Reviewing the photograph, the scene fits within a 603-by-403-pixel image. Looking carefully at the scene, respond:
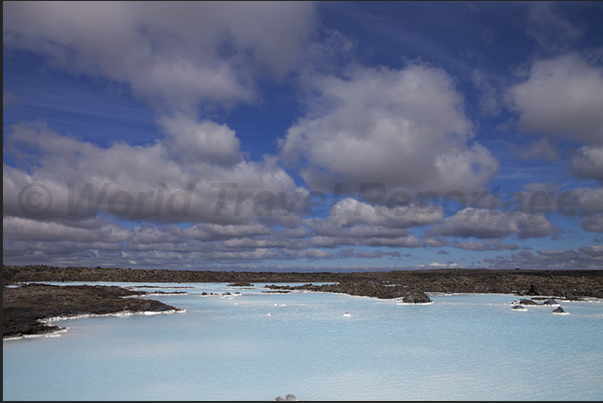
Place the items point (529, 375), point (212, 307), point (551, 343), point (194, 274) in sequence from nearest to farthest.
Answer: point (529, 375)
point (551, 343)
point (212, 307)
point (194, 274)

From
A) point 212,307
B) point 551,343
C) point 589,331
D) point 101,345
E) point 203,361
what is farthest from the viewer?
point 212,307

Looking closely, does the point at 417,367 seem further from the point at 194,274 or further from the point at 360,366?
the point at 194,274

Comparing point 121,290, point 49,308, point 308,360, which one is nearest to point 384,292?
point 121,290

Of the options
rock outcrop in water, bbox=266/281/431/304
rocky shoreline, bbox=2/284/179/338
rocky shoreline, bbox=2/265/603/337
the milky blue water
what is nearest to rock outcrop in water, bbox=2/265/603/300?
rocky shoreline, bbox=2/265/603/337

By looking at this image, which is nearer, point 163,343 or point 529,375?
point 529,375

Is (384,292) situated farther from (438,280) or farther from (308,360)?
(308,360)

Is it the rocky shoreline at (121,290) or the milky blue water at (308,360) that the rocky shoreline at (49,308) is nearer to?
the rocky shoreline at (121,290)

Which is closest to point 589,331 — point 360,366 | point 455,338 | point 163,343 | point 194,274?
point 455,338

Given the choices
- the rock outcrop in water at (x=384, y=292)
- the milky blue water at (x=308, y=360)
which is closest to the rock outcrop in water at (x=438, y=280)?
the rock outcrop in water at (x=384, y=292)
